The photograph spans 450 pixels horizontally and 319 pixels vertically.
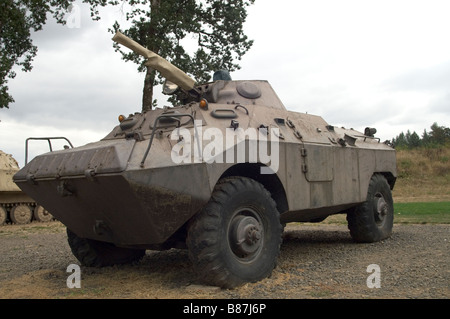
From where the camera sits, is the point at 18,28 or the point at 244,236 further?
the point at 18,28

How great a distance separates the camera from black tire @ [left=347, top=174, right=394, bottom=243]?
8258 mm

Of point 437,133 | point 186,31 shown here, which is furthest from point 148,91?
point 437,133

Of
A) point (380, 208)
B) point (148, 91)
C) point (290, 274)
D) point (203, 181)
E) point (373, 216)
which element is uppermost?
point (148, 91)

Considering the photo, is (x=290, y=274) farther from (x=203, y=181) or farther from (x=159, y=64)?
(x=159, y=64)

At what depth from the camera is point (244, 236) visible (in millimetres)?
5367

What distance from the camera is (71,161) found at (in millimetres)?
5340

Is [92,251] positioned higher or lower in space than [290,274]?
higher

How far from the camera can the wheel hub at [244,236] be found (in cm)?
533

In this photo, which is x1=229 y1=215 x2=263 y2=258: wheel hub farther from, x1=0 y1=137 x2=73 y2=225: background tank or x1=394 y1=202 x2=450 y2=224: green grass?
x1=0 y1=137 x2=73 y2=225: background tank

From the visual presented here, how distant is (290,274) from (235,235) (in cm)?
106

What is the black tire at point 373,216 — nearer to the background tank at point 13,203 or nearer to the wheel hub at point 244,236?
the wheel hub at point 244,236

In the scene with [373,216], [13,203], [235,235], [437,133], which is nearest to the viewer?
[235,235]

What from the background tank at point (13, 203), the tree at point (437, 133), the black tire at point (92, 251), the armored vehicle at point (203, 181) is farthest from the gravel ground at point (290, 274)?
the tree at point (437, 133)

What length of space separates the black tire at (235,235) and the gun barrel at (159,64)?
7.04ft
